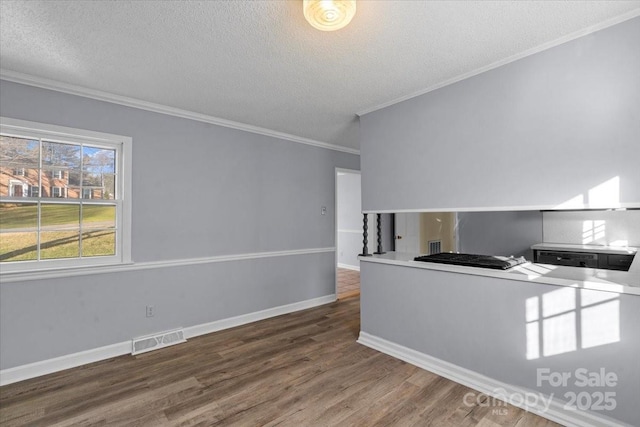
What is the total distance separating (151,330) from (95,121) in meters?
2.23

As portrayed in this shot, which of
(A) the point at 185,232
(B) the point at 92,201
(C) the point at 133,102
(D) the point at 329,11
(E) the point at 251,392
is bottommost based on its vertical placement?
(E) the point at 251,392

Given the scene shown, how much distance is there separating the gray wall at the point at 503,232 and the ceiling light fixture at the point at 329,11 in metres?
1.97

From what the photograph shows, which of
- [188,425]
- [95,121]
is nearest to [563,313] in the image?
[188,425]

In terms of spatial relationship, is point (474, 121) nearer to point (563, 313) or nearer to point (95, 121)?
point (563, 313)

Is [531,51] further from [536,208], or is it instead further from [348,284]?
[348,284]

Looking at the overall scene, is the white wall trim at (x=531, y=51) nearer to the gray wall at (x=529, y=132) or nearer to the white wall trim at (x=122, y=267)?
the gray wall at (x=529, y=132)

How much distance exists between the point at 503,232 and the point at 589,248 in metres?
0.86

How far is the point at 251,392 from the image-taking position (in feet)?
7.85

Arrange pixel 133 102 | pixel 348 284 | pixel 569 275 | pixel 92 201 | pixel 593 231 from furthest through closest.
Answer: pixel 348 284, pixel 133 102, pixel 92 201, pixel 593 231, pixel 569 275

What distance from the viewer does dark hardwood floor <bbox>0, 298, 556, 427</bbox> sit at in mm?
2068

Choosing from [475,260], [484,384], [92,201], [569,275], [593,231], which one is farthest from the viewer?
[92,201]

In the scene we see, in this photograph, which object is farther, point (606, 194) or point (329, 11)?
point (606, 194)

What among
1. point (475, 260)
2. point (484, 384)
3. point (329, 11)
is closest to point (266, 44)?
point (329, 11)

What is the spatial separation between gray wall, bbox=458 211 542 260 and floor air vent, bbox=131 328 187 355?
3.24 meters
